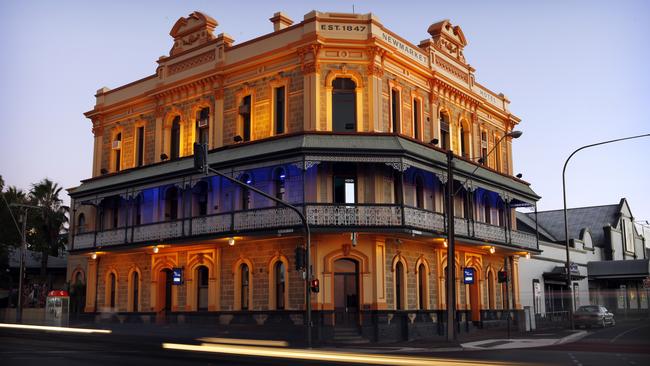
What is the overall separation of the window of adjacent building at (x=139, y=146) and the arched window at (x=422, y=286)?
53.4 feet

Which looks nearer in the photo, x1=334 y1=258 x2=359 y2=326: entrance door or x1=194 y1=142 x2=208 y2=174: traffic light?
x1=194 y1=142 x2=208 y2=174: traffic light

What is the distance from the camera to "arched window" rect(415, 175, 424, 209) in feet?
107

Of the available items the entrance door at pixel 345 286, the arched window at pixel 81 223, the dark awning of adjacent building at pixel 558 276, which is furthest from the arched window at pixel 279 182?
the dark awning of adjacent building at pixel 558 276

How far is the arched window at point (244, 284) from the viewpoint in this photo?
31.2 m

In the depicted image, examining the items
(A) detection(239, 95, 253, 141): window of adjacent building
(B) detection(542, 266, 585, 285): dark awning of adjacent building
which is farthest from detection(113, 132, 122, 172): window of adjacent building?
A: (B) detection(542, 266, 585, 285): dark awning of adjacent building

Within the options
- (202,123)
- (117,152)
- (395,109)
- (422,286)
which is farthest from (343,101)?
(117,152)

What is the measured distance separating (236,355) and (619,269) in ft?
145

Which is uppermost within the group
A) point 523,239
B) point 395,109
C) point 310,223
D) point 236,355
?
point 395,109

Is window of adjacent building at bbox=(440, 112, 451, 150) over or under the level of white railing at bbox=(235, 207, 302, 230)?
over

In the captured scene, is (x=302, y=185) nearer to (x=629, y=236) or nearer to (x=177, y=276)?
(x=177, y=276)

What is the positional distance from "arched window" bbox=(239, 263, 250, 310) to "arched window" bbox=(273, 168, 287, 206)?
142 inches

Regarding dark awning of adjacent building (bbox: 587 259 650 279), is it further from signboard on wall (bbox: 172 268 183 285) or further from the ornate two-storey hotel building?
signboard on wall (bbox: 172 268 183 285)

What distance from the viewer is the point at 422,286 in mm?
31828

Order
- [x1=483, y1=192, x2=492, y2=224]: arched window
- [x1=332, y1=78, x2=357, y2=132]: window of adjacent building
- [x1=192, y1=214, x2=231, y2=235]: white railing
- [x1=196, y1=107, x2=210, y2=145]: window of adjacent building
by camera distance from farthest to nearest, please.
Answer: [x1=483, y1=192, x2=492, y2=224]: arched window < [x1=196, y1=107, x2=210, y2=145]: window of adjacent building < [x1=332, y1=78, x2=357, y2=132]: window of adjacent building < [x1=192, y1=214, x2=231, y2=235]: white railing
